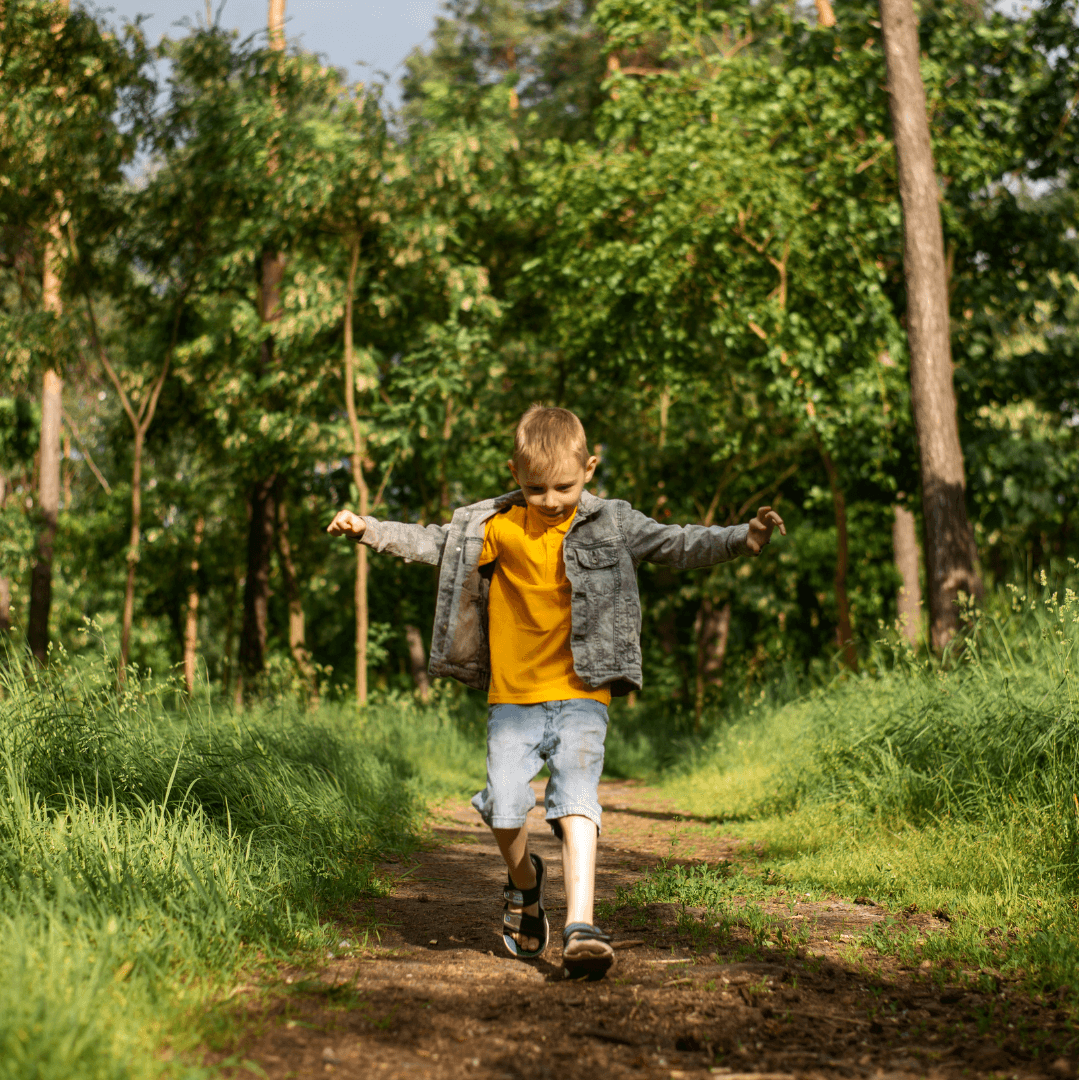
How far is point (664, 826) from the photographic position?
674 cm

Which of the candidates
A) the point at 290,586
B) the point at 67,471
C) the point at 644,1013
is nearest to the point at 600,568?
the point at 644,1013

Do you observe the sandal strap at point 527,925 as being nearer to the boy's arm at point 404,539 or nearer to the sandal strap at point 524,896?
the sandal strap at point 524,896

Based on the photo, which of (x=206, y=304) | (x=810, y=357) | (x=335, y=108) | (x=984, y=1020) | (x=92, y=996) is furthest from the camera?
(x=206, y=304)

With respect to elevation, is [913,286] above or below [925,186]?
below

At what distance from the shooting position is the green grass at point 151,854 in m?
2.20

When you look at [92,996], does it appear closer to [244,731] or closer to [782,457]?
[244,731]

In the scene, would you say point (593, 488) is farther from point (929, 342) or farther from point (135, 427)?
point (929, 342)

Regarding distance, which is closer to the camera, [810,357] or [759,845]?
[759,845]

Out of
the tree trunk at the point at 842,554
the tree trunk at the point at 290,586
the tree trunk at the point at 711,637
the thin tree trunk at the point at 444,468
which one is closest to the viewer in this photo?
the tree trunk at the point at 842,554

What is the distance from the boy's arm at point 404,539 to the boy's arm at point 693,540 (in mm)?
674

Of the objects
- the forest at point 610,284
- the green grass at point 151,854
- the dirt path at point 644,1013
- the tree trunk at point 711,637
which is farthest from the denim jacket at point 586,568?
the tree trunk at point 711,637

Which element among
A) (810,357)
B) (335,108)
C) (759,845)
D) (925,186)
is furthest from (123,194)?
(759,845)

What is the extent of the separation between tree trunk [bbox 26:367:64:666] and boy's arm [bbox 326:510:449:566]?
13.6 meters

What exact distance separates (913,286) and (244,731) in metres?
6.10
